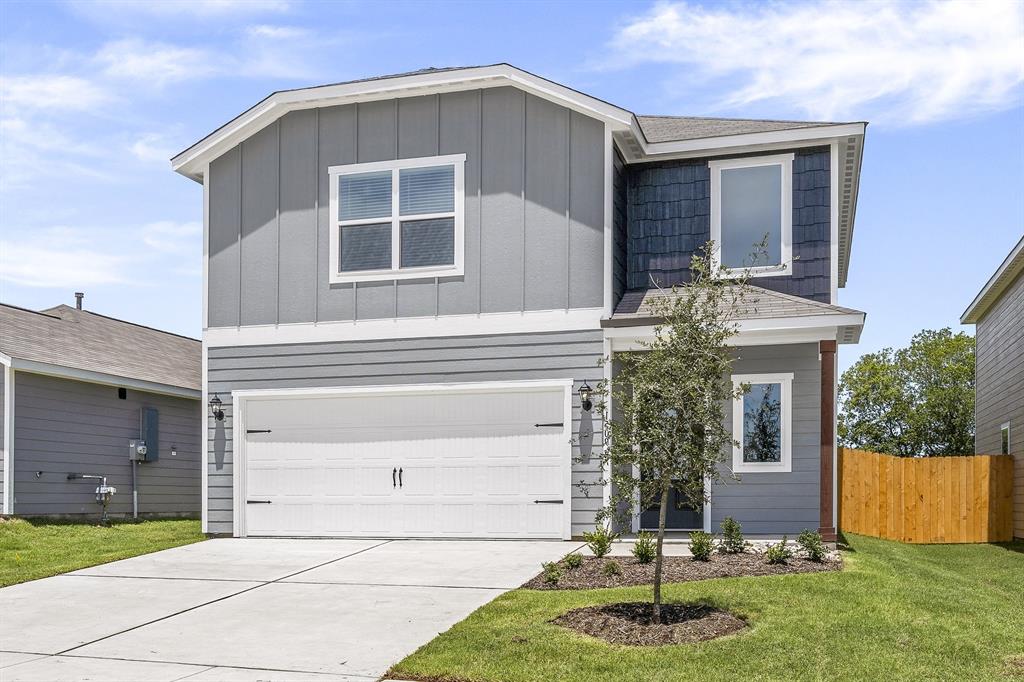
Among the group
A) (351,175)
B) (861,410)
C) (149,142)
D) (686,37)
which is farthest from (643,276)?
(861,410)

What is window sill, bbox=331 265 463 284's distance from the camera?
1434 centimetres

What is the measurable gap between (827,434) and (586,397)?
3025mm

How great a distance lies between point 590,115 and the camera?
13883 millimetres

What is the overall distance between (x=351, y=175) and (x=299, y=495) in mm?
4651

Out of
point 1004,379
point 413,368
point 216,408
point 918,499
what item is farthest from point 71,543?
point 1004,379

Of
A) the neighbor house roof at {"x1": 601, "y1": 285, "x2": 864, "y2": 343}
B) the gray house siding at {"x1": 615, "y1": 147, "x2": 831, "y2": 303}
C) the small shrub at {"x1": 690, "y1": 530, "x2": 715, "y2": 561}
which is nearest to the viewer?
the small shrub at {"x1": 690, "y1": 530, "x2": 715, "y2": 561}

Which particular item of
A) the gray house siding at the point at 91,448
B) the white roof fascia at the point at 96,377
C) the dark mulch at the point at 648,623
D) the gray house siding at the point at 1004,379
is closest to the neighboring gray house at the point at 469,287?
the white roof fascia at the point at 96,377

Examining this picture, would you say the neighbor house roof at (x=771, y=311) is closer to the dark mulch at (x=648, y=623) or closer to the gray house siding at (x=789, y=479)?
the gray house siding at (x=789, y=479)

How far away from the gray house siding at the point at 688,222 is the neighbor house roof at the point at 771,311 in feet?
Result: 0.97

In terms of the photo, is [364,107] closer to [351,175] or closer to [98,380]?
[351,175]

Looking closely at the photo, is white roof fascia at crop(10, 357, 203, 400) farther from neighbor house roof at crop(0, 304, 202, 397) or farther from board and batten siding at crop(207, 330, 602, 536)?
board and batten siding at crop(207, 330, 602, 536)

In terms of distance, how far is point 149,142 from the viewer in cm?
1702

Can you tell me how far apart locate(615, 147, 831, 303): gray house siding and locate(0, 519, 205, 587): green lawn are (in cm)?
760

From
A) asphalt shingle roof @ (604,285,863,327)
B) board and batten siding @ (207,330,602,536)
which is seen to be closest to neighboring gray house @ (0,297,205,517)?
board and batten siding @ (207,330,602,536)
